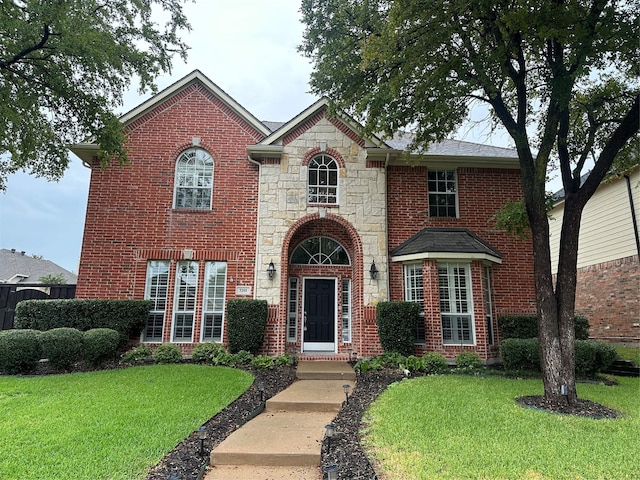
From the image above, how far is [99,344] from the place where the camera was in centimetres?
874

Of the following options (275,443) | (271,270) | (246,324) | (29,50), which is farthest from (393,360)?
(29,50)

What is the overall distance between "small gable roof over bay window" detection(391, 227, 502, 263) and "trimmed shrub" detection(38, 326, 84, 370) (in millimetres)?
8584

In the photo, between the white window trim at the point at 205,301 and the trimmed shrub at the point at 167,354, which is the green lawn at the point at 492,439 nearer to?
the white window trim at the point at 205,301

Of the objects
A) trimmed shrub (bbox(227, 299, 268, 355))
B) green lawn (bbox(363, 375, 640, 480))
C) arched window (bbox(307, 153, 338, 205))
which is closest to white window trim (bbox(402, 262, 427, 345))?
arched window (bbox(307, 153, 338, 205))

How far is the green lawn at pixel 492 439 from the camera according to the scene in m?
3.70

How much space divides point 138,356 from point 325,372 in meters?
5.07

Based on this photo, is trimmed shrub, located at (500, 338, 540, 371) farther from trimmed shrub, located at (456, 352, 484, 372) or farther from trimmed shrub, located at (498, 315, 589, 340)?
trimmed shrub, located at (498, 315, 589, 340)

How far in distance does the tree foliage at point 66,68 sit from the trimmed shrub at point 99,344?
4571 mm

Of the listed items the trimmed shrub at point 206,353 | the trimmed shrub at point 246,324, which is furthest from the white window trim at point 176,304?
the trimmed shrub at point 246,324

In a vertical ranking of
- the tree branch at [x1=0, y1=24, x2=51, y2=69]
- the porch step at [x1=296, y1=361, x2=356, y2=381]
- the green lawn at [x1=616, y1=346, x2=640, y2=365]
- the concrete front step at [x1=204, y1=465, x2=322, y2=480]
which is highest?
the tree branch at [x1=0, y1=24, x2=51, y2=69]

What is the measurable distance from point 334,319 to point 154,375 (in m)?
5.31

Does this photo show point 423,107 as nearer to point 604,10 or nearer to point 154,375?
point 604,10

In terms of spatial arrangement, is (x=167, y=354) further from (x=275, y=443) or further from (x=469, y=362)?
(x=469, y=362)

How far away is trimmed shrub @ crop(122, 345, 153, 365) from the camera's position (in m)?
9.57
